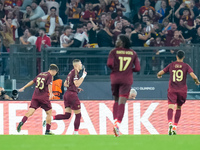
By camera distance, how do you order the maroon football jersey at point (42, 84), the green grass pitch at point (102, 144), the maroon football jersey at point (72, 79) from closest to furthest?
1. the green grass pitch at point (102, 144)
2. the maroon football jersey at point (42, 84)
3. the maroon football jersey at point (72, 79)

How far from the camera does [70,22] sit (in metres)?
22.8

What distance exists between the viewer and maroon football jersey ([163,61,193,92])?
1420cm

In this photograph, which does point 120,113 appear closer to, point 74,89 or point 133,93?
point 74,89

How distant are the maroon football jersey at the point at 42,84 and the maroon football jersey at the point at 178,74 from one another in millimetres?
2971

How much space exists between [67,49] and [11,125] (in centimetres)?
286

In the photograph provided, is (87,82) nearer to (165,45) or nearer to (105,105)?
(105,105)

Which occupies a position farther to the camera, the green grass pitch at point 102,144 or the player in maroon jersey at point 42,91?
the player in maroon jersey at point 42,91

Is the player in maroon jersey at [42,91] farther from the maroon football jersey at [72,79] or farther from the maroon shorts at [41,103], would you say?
the maroon football jersey at [72,79]

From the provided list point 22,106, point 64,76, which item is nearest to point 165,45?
point 64,76

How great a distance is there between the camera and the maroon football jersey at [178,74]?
1420cm

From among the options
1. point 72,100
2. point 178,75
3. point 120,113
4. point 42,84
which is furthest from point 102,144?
point 72,100

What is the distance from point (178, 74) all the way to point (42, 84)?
3.39 metres

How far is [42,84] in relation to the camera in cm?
1534

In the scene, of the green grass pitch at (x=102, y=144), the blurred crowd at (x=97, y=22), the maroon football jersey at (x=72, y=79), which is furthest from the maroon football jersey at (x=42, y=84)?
the green grass pitch at (x=102, y=144)
